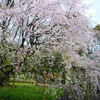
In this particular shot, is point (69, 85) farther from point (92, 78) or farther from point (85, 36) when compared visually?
point (85, 36)

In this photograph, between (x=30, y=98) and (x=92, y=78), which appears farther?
(x=92, y=78)

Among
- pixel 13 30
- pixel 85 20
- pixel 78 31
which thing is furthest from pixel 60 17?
pixel 13 30

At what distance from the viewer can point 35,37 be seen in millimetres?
5000

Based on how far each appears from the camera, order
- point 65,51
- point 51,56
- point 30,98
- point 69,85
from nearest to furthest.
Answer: point 30,98, point 65,51, point 51,56, point 69,85

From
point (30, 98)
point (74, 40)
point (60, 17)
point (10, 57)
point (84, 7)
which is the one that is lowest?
point (30, 98)

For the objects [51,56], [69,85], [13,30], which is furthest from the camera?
[69,85]

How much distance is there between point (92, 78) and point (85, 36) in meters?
2.55

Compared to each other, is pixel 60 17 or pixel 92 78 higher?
pixel 60 17

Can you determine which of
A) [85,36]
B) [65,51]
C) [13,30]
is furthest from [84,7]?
[13,30]

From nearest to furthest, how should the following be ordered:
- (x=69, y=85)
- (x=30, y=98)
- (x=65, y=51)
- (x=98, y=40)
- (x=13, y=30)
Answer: (x=30, y=98) < (x=13, y=30) < (x=65, y=51) < (x=69, y=85) < (x=98, y=40)

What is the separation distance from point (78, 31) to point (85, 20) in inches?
26.8

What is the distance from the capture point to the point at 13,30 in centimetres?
480

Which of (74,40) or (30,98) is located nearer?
(30,98)

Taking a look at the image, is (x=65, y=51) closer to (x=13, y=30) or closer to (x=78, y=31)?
(x=78, y=31)
